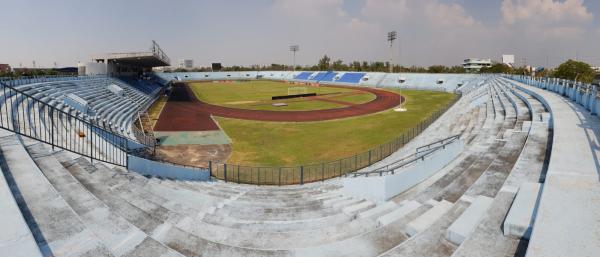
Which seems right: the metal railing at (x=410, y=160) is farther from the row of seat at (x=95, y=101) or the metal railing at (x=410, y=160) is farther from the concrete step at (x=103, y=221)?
the row of seat at (x=95, y=101)

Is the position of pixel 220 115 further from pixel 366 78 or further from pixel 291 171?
pixel 366 78

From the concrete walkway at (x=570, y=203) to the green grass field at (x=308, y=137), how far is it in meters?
14.1

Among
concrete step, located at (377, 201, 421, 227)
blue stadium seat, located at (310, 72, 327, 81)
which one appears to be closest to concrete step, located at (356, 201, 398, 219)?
concrete step, located at (377, 201, 421, 227)

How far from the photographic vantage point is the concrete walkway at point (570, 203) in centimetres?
464

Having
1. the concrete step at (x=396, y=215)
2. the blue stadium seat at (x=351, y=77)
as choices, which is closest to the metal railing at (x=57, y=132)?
the concrete step at (x=396, y=215)

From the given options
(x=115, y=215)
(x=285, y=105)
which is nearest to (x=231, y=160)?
(x=115, y=215)

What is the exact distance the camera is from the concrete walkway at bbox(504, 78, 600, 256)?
15.2 feet

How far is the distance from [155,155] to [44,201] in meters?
16.4

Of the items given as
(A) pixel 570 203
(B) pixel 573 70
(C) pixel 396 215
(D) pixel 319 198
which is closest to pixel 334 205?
(D) pixel 319 198

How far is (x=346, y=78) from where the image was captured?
352ft

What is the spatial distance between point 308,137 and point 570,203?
23.4m

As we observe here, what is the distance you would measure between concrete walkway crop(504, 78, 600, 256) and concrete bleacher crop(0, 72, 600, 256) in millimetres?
26

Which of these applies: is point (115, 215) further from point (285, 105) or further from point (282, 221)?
point (285, 105)

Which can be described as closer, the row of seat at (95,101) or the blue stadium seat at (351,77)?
the row of seat at (95,101)
